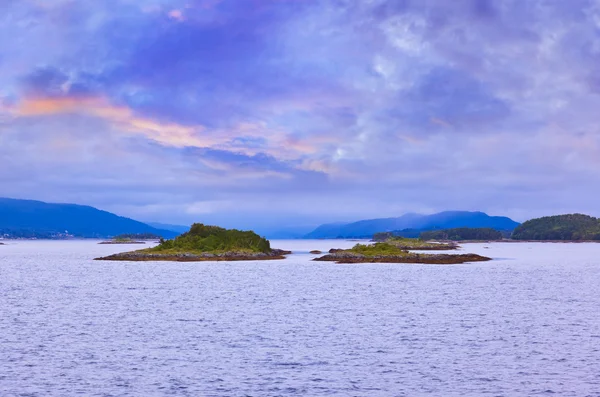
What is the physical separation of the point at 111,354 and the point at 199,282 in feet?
236

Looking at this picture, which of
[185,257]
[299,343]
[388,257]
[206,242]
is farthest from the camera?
[206,242]

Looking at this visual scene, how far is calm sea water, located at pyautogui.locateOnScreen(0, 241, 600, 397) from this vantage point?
109 ft

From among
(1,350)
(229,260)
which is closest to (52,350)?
(1,350)

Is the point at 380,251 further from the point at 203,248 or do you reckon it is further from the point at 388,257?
the point at 203,248

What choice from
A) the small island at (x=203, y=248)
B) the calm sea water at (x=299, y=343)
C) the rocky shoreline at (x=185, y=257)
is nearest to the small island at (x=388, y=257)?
the rocky shoreline at (x=185, y=257)

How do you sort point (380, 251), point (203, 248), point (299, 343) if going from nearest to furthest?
point (299, 343)
point (380, 251)
point (203, 248)

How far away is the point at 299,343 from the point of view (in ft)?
152

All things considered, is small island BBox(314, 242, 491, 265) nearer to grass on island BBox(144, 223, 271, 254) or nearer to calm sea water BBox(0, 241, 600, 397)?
grass on island BBox(144, 223, 271, 254)

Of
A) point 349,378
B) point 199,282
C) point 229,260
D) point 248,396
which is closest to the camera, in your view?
point 248,396

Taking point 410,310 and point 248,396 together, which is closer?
point 248,396

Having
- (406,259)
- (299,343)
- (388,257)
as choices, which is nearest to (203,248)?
(388,257)

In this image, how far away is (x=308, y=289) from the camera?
97.8 meters

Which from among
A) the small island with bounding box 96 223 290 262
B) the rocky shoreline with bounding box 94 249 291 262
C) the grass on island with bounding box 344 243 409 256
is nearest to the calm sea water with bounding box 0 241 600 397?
the rocky shoreline with bounding box 94 249 291 262

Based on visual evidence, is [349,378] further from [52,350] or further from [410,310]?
[410,310]
